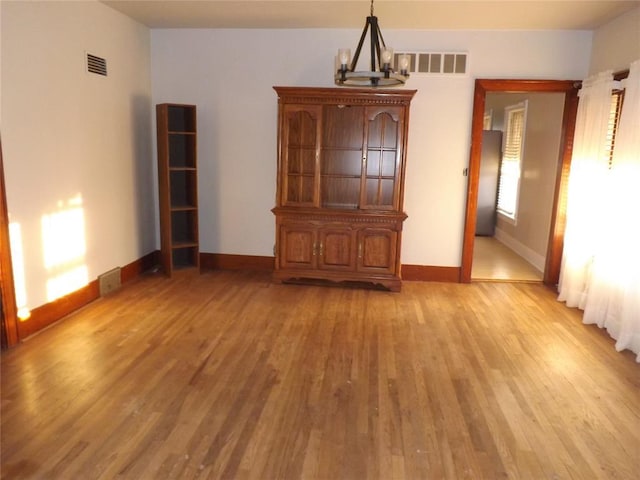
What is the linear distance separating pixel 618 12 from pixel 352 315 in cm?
353

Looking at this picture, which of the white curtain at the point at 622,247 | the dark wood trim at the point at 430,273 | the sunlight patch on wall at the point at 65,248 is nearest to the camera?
the white curtain at the point at 622,247

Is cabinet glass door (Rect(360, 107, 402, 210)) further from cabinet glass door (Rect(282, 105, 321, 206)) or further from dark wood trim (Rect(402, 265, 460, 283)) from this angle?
dark wood trim (Rect(402, 265, 460, 283))

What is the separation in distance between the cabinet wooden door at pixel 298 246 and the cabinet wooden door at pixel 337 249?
75 mm

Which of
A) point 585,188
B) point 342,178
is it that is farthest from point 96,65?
point 585,188

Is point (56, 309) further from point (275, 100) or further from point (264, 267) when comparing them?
point (275, 100)

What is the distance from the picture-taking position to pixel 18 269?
A: 11.6ft

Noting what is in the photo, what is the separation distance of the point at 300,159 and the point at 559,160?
2.81 meters

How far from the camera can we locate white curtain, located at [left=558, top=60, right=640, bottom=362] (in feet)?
12.0

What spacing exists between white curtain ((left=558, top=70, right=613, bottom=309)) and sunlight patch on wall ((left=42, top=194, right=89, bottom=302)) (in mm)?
4580

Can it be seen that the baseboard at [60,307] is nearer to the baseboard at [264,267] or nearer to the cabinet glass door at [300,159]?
the baseboard at [264,267]

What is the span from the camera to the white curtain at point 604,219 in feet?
12.0

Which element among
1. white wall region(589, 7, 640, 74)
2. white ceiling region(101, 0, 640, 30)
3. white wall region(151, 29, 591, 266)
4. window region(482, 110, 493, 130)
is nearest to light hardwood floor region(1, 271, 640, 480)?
white wall region(151, 29, 591, 266)

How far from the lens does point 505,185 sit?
25.8 feet

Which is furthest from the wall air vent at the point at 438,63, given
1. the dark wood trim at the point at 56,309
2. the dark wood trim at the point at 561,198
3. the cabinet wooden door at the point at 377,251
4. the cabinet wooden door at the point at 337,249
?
the dark wood trim at the point at 56,309
